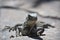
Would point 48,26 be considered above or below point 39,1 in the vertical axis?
below

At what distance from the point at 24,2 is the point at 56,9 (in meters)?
1.33

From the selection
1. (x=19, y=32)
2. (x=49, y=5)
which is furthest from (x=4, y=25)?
(x=49, y=5)

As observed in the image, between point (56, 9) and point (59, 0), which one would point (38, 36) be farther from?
point (59, 0)

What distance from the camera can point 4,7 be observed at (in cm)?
598

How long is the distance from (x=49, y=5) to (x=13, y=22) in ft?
6.29

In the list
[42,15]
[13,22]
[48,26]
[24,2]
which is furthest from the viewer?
[24,2]

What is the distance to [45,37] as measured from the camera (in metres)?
3.59

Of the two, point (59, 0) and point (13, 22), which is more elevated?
point (59, 0)

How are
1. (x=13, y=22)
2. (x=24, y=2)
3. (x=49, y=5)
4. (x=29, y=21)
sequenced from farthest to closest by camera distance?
(x=24, y=2) < (x=49, y=5) < (x=13, y=22) < (x=29, y=21)

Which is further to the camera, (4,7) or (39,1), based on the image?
(39,1)

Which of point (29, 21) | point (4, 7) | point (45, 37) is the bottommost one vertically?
point (45, 37)

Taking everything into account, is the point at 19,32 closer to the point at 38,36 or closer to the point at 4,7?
the point at 38,36

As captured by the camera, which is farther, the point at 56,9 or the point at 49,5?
the point at 49,5

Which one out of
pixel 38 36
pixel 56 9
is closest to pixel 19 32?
pixel 38 36
